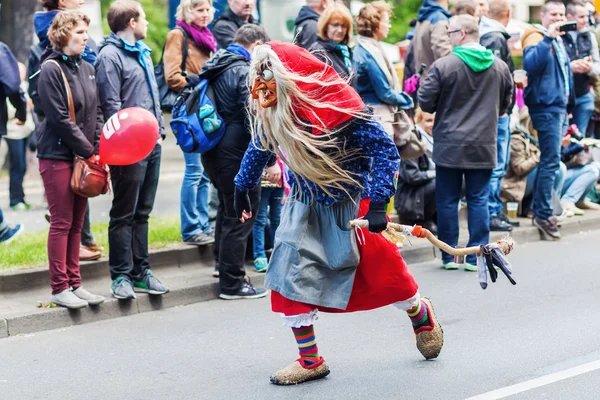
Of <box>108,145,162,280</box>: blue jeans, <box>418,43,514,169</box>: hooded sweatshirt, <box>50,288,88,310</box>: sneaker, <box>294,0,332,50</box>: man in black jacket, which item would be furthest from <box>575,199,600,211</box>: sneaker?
<box>50,288,88,310</box>: sneaker

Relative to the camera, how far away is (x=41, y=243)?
9.23 m

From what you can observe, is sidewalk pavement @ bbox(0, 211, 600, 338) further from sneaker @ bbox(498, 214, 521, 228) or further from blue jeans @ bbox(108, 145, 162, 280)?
sneaker @ bbox(498, 214, 521, 228)

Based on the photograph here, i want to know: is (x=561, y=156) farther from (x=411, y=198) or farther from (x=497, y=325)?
(x=497, y=325)

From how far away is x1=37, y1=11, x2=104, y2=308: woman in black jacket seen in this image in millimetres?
7332

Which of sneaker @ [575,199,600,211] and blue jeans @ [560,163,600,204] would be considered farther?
sneaker @ [575,199,600,211]

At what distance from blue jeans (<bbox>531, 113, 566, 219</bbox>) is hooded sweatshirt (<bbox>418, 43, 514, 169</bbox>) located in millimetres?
1683

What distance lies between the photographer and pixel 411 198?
1062 centimetres

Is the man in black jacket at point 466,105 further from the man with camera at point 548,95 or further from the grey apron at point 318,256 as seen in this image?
the grey apron at point 318,256

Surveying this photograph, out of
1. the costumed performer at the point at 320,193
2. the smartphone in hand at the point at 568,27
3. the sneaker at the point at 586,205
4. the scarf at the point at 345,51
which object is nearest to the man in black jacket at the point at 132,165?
the scarf at the point at 345,51

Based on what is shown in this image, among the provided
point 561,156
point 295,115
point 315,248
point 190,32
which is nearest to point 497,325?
point 315,248

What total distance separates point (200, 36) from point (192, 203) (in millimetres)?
1448

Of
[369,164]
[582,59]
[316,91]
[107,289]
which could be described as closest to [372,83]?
[107,289]

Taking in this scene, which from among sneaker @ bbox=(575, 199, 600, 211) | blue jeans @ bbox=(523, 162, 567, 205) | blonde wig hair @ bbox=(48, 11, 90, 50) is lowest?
sneaker @ bbox=(575, 199, 600, 211)

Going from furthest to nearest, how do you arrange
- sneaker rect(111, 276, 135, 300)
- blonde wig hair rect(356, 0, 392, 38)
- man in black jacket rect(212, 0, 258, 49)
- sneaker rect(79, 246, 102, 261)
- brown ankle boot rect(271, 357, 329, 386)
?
man in black jacket rect(212, 0, 258, 49)
blonde wig hair rect(356, 0, 392, 38)
sneaker rect(79, 246, 102, 261)
sneaker rect(111, 276, 135, 300)
brown ankle boot rect(271, 357, 329, 386)
